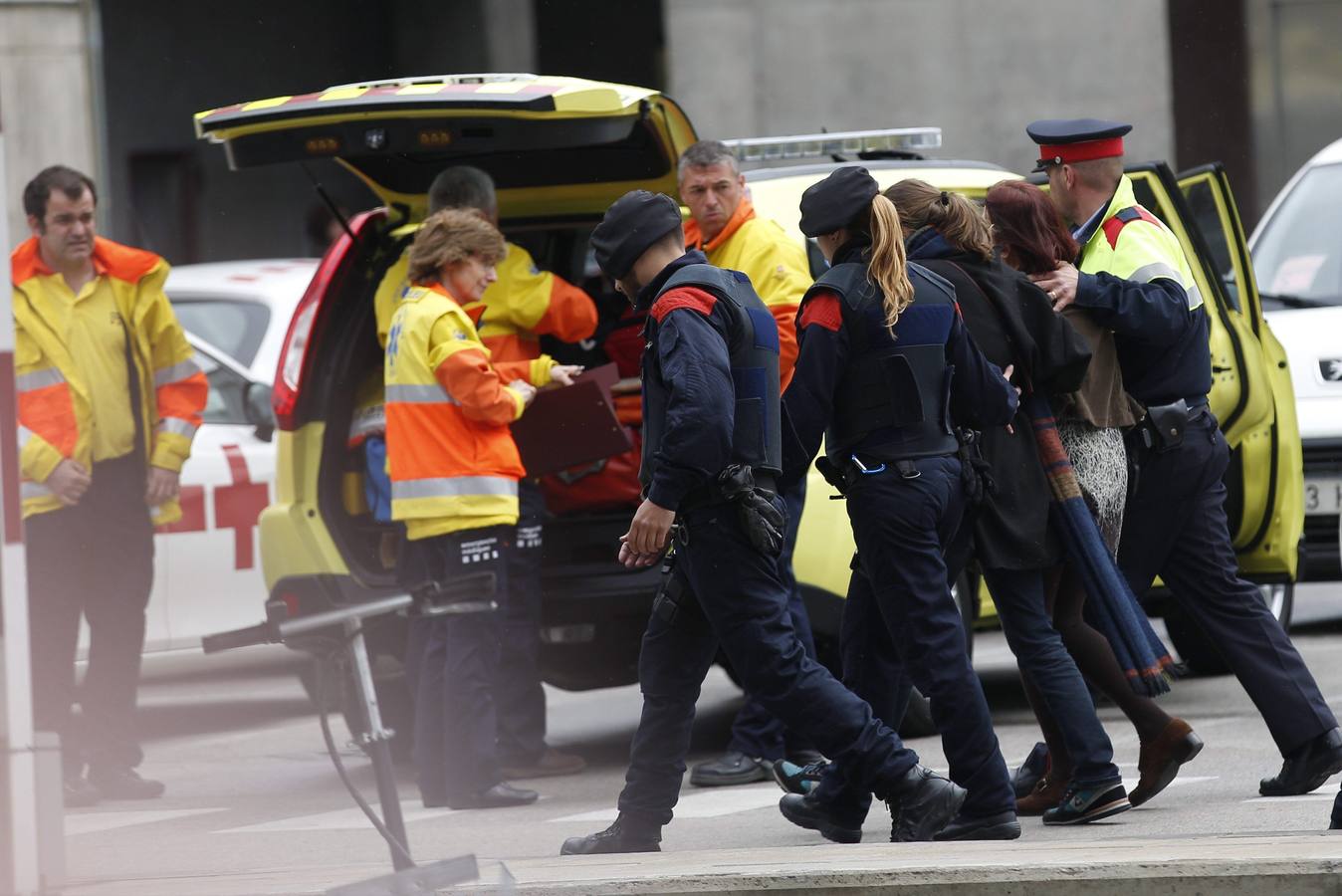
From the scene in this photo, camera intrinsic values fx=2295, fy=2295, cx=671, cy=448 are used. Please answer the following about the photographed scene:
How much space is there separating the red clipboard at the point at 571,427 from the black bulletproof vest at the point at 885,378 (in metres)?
1.64

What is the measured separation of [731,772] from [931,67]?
11313mm

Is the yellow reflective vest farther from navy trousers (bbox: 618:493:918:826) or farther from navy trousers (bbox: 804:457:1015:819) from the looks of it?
navy trousers (bbox: 618:493:918:826)

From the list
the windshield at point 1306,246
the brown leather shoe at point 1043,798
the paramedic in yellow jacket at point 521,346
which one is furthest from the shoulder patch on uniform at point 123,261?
the windshield at point 1306,246

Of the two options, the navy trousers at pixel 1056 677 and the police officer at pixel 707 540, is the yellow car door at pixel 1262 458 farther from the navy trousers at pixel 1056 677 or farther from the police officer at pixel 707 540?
the police officer at pixel 707 540

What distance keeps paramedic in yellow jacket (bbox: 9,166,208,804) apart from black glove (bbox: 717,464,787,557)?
2919 mm

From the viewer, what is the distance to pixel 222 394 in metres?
9.46

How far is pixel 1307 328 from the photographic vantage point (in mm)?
9336

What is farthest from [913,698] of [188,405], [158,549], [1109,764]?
[158,549]

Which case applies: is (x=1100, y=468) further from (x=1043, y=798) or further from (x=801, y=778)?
(x=801, y=778)

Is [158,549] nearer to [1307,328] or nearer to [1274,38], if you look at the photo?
[1307,328]

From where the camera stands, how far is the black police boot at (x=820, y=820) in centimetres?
588

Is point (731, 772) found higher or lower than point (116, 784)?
higher

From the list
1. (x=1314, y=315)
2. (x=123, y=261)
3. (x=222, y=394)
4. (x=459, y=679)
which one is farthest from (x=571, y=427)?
(x=1314, y=315)

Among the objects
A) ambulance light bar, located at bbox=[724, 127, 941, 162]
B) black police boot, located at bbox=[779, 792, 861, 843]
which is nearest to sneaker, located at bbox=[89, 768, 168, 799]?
black police boot, located at bbox=[779, 792, 861, 843]
